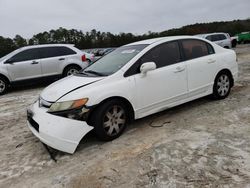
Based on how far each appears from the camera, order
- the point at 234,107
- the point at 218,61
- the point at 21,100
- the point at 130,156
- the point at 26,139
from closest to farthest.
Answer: the point at 130,156 < the point at 26,139 < the point at 234,107 < the point at 218,61 < the point at 21,100

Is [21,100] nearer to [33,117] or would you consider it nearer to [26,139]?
[26,139]

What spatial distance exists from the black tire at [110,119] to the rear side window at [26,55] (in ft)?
20.0

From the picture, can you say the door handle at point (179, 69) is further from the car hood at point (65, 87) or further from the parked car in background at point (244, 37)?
the parked car in background at point (244, 37)

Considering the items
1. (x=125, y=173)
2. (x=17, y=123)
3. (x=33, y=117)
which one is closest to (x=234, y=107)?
(x=125, y=173)

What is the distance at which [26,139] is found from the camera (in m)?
4.41

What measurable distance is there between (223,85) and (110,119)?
9.51 feet

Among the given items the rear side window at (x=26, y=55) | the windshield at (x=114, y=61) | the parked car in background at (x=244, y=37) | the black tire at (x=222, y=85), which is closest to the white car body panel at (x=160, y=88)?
the windshield at (x=114, y=61)

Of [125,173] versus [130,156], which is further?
[130,156]

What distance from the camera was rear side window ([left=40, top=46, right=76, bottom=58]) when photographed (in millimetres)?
9227

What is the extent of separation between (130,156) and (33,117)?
5.31 feet

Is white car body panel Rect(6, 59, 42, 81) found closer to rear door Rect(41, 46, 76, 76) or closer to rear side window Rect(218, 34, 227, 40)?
rear door Rect(41, 46, 76, 76)

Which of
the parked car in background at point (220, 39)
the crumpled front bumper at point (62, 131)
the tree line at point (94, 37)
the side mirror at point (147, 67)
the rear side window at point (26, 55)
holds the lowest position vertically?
the crumpled front bumper at point (62, 131)

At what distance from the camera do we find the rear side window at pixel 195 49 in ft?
16.3

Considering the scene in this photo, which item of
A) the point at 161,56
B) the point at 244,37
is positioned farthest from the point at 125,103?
the point at 244,37
